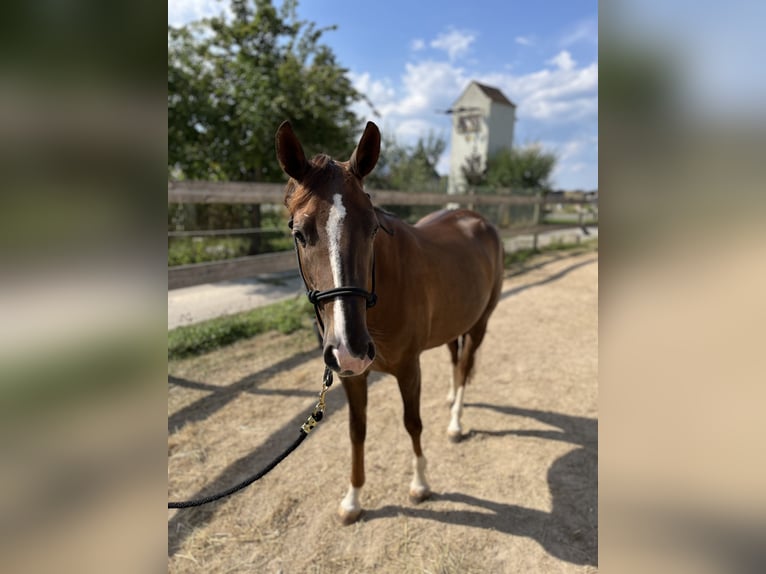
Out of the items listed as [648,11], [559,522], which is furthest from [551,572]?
[648,11]

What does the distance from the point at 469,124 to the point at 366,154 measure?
3266cm

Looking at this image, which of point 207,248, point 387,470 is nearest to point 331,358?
point 387,470

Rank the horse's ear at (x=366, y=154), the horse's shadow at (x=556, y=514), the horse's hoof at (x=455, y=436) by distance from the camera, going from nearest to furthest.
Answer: the horse's ear at (x=366, y=154) → the horse's shadow at (x=556, y=514) → the horse's hoof at (x=455, y=436)

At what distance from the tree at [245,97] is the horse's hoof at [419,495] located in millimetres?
6171

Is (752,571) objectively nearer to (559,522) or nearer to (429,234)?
(559,522)

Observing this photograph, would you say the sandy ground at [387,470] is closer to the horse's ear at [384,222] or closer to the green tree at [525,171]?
the horse's ear at [384,222]

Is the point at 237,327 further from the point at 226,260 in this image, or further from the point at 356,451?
the point at 356,451

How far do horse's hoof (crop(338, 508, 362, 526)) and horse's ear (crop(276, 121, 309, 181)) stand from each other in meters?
1.78

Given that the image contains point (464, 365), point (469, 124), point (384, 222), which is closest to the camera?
point (384, 222)

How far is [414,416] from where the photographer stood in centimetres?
229

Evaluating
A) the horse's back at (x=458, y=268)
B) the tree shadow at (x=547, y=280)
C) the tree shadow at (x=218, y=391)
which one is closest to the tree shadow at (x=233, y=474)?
the tree shadow at (x=218, y=391)

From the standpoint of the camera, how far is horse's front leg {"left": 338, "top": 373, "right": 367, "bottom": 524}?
2.19 metres

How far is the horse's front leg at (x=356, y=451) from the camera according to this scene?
219 centimetres

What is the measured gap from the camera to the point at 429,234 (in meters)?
2.76
